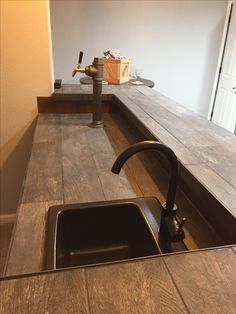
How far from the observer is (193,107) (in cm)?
457

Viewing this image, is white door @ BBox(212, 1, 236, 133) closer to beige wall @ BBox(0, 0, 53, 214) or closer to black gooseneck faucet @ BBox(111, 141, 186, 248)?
beige wall @ BBox(0, 0, 53, 214)

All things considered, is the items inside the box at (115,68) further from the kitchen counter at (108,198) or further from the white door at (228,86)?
the white door at (228,86)

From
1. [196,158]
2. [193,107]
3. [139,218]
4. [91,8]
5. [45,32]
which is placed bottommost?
[193,107]

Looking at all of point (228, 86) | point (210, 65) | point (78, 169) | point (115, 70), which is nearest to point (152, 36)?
A: point (210, 65)

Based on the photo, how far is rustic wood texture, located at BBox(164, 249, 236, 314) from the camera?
0.53m

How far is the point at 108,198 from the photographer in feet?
3.46

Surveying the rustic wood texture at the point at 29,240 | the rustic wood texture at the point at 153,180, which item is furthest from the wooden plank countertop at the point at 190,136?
the rustic wood texture at the point at 29,240

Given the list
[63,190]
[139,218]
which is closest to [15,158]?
[63,190]

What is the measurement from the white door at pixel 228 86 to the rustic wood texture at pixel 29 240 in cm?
377

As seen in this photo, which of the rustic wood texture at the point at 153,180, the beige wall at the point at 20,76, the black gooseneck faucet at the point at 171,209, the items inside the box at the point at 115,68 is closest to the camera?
the black gooseneck faucet at the point at 171,209

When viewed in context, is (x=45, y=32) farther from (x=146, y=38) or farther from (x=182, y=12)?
(x=182, y=12)

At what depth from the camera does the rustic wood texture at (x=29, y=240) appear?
2.42 feet

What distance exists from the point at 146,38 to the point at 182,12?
1.97 ft

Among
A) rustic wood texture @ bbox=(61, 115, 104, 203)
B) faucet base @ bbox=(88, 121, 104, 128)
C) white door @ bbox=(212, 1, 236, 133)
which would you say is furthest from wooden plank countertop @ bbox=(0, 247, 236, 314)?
white door @ bbox=(212, 1, 236, 133)
